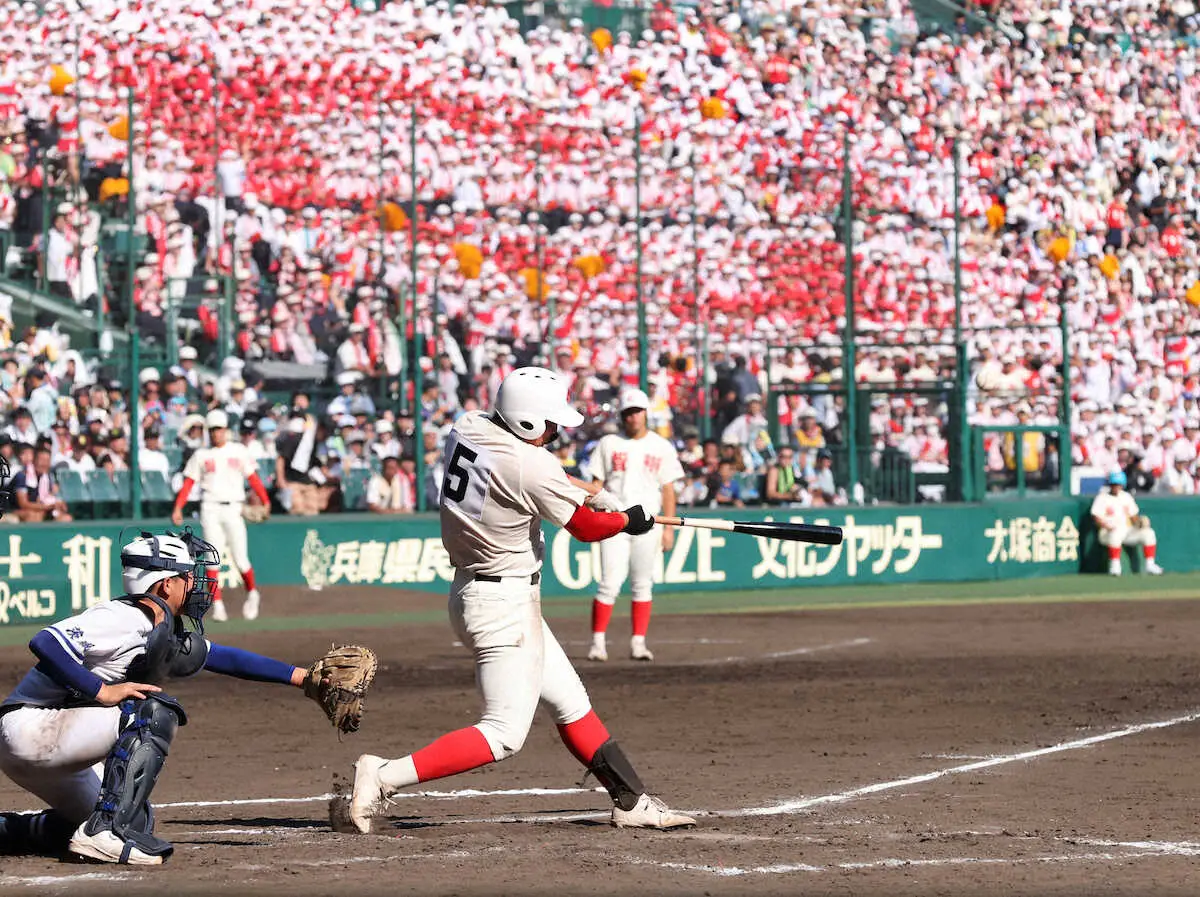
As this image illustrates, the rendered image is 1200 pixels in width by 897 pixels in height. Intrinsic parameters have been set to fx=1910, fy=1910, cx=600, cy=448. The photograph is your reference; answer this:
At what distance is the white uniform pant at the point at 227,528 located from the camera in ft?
64.3

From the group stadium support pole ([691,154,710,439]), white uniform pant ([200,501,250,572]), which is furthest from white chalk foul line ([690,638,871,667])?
stadium support pole ([691,154,710,439])

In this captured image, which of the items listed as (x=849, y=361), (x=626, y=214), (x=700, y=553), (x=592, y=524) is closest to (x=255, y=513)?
(x=700, y=553)

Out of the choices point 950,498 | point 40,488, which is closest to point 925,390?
point 950,498

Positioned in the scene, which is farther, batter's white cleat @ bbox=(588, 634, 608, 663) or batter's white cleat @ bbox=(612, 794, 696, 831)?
batter's white cleat @ bbox=(588, 634, 608, 663)

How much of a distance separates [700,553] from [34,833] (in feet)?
57.2

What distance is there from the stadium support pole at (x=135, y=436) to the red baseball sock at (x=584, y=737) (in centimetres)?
1339

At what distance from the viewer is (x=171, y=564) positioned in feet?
22.8

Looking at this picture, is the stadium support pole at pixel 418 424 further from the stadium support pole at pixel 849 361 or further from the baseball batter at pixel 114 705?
the baseball batter at pixel 114 705

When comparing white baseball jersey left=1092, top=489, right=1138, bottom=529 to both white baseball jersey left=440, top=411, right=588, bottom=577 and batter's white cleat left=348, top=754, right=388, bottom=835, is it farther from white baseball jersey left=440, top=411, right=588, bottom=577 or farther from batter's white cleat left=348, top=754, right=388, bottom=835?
batter's white cleat left=348, top=754, right=388, bottom=835

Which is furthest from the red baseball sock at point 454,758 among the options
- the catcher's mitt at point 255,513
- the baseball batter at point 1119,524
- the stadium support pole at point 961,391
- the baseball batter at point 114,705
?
the baseball batter at point 1119,524

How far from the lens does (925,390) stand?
25516mm

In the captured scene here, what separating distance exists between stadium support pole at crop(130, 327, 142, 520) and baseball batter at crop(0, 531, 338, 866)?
1365 centimetres

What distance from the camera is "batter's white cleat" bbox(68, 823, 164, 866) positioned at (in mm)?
6832

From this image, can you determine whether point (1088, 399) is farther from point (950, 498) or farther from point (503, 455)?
point (503, 455)
